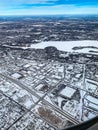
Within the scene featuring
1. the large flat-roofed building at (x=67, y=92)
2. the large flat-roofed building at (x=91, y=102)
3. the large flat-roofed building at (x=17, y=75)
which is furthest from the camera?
the large flat-roofed building at (x=17, y=75)

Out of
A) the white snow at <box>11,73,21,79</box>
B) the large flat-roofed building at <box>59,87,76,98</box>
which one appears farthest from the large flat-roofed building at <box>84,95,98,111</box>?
the white snow at <box>11,73,21,79</box>

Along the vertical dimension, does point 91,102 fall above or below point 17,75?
above

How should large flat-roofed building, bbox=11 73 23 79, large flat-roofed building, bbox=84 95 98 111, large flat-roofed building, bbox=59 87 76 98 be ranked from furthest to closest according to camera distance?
large flat-roofed building, bbox=11 73 23 79
large flat-roofed building, bbox=59 87 76 98
large flat-roofed building, bbox=84 95 98 111

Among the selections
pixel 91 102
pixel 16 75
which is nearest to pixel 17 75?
pixel 16 75

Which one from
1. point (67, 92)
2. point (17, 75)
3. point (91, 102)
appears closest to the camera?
point (91, 102)

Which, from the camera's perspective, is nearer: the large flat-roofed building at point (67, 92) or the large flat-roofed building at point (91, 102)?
the large flat-roofed building at point (91, 102)

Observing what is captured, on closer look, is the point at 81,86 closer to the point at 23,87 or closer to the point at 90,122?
the point at 23,87

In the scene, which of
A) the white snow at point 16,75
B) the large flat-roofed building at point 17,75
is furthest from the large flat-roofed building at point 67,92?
the white snow at point 16,75

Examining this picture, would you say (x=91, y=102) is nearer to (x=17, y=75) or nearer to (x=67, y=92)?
(x=67, y=92)

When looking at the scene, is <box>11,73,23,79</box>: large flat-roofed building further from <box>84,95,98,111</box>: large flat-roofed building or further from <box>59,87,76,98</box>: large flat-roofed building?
<box>84,95,98,111</box>: large flat-roofed building

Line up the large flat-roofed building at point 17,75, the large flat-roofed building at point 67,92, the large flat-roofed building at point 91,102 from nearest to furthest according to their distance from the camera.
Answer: the large flat-roofed building at point 91,102 → the large flat-roofed building at point 67,92 → the large flat-roofed building at point 17,75

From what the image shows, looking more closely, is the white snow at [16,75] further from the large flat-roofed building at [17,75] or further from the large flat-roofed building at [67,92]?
the large flat-roofed building at [67,92]

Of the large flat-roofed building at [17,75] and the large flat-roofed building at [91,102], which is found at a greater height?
the large flat-roofed building at [91,102]
